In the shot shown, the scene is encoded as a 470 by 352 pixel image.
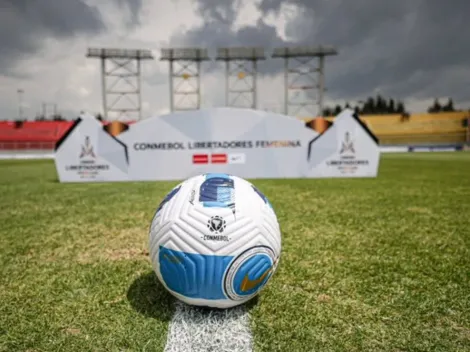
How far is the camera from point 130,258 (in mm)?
3410

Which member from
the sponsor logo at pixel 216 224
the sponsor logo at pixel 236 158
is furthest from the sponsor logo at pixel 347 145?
the sponsor logo at pixel 216 224

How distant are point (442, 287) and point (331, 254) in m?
1.02

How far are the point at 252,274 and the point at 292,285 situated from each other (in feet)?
2.45

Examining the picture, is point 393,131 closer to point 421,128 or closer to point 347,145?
point 421,128

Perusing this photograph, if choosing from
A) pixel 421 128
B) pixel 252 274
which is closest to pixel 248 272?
pixel 252 274

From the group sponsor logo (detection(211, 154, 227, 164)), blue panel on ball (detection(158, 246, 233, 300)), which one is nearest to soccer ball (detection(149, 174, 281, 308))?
blue panel on ball (detection(158, 246, 233, 300))

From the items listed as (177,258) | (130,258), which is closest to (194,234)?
(177,258)

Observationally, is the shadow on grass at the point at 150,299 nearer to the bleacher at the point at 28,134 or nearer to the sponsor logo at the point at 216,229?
the sponsor logo at the point at 216,229

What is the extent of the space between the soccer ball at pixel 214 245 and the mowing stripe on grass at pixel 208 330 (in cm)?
12

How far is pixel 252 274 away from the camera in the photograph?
212cm

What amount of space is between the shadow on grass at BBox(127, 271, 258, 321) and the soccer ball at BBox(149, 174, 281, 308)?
195mm

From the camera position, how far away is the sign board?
34.7 feet

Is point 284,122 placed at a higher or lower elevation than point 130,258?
higher

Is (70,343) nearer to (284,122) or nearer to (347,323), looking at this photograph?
(347,323)
